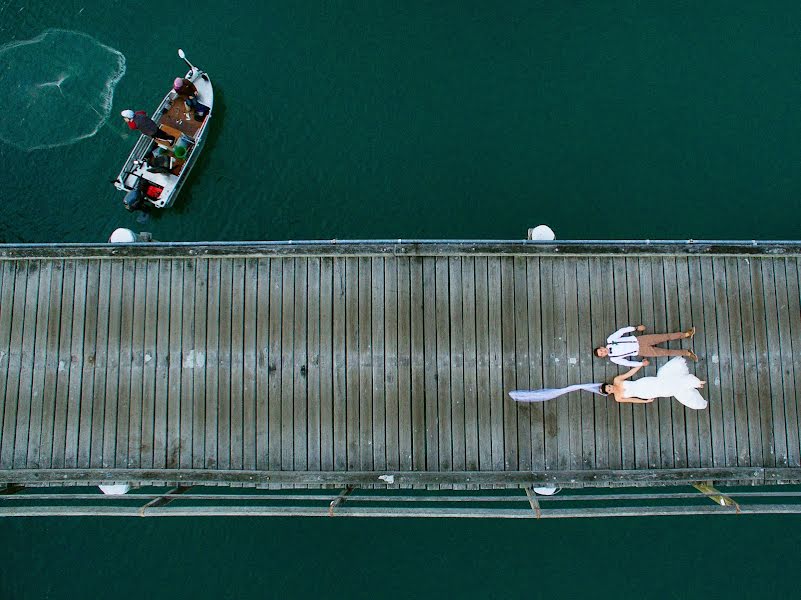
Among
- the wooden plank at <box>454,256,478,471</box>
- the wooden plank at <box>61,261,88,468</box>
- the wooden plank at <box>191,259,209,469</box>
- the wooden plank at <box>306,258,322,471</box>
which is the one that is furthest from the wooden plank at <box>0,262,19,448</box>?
the wooden plank at <box>454,256,478,471</box>

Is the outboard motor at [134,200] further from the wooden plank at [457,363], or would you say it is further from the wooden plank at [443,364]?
the wooden plank at [457,363]

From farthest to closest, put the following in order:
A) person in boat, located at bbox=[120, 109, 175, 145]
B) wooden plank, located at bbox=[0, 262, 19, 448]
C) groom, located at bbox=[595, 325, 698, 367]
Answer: person in boat, located at bbox=[120, 109, 175, 145] < wooden plank, located at bbox=[0, 262, 19, 448] < groom, located at bbox=[595, 325, 698, 367]

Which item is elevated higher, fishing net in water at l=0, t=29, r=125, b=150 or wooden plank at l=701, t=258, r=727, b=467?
fishing net in water at l=0, t=29, r=125, b=150

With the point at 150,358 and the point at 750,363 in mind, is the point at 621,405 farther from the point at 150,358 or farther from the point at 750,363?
the point at 150,358

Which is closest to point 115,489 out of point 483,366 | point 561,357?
point 483,366

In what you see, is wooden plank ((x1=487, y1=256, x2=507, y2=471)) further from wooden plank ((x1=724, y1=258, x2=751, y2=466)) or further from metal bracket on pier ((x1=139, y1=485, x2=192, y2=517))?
metal bracket on pier ((x1=139, y1=485, x2=192, y2=517))

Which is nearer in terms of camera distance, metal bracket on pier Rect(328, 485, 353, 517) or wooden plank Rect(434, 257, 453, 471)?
metal bracket on pier Rect(328, 485, 353, 517)

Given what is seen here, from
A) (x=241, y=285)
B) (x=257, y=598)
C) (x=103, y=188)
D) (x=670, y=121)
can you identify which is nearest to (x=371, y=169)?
(x=241, y=285)
